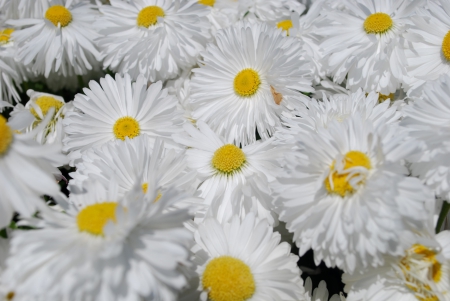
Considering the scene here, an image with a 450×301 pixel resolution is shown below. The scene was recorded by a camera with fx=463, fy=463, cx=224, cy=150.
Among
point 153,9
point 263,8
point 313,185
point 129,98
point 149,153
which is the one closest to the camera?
point 313,185

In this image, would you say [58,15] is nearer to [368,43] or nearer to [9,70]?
[9,70]

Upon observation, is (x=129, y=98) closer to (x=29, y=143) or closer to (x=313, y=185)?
(x=29, y=143)

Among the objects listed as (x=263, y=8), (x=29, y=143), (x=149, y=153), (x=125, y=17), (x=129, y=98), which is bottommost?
(x=29, y=143)

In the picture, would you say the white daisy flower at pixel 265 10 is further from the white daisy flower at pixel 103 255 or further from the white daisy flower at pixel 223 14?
the white daisy flower at pixel 103 255

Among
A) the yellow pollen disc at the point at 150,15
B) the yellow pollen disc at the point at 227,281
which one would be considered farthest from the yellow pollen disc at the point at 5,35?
the yellow pollen disc at the point at 227,281

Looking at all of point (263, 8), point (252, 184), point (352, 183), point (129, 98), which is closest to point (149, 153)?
point (252, 184)

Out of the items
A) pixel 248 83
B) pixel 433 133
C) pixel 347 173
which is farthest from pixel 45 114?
pixel 433 133
